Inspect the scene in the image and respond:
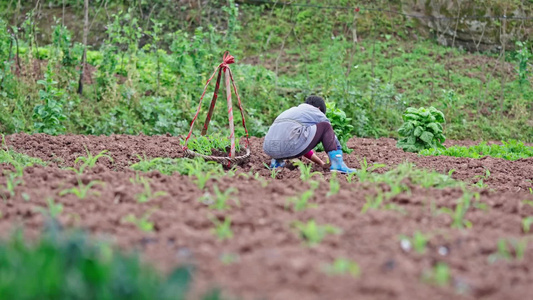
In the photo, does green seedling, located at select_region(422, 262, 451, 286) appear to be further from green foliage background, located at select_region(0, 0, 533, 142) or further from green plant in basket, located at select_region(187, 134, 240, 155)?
green foliage background, located at select_region(0, 0, 533, 142)

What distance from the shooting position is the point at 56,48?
9.95 meters

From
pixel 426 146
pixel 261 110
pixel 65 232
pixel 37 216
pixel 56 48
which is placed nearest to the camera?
pixel 65 232

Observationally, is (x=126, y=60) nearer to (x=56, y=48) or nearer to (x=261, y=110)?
(x=56, y=48)

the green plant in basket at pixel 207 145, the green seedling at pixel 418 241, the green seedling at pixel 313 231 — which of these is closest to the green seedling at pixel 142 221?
the green seedling at pixel 313 231

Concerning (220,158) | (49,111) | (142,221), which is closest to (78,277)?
(142,221)

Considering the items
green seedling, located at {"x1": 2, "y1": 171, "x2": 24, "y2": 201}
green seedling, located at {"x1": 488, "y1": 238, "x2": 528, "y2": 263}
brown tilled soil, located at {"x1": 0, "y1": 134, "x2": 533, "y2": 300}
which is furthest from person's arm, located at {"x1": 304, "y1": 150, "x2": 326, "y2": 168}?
green seedling, located at {"x1": 488, "y1": 238, "x2": 528, "y2": 263}

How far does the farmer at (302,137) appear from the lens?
6.24 m

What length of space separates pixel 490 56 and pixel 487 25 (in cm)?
97

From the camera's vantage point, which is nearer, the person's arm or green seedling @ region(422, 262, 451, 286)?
green seedling @ region(422, 262, 451, 286)

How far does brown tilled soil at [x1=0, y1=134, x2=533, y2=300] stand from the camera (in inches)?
92.2

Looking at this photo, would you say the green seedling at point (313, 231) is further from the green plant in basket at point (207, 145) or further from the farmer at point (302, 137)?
the green plant in basket at point (207, 145)

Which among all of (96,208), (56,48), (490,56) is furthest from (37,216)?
(490,56)

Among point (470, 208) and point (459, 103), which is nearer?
point (470, 208)

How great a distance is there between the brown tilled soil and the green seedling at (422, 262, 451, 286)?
20mm
